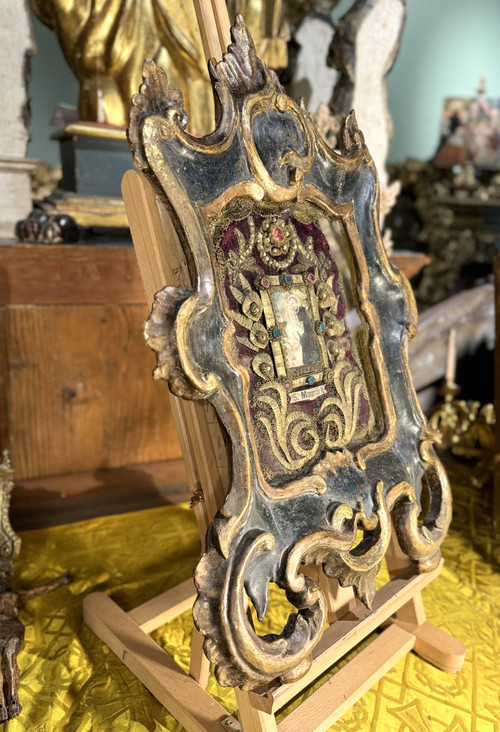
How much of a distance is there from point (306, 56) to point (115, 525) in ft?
7.83

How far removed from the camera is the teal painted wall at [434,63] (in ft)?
16.0

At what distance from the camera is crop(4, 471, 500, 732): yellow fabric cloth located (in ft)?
3.56

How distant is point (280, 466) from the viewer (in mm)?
918

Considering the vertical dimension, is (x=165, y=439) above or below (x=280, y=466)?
below

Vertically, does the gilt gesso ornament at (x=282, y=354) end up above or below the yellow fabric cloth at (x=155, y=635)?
above

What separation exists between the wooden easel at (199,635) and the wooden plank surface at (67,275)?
0.82m

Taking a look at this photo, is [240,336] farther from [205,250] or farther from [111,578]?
[111,578]

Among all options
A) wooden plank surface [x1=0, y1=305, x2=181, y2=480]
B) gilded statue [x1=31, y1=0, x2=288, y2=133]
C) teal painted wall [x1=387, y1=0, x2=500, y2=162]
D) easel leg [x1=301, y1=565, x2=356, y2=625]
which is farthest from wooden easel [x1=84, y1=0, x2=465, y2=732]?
teal painted wall [x1=387, y1=0, x2=500, y2=162]

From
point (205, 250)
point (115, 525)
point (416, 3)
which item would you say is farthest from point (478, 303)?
point (416, 3)

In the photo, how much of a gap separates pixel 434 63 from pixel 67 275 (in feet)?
14.8

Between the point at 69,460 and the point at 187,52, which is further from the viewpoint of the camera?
the point at 187,52

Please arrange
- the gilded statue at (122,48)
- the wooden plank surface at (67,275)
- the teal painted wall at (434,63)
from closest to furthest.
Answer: the wooden plank surface at (67,275)
the gilded statue at (122,48)
the teal painted wall at (434,63)

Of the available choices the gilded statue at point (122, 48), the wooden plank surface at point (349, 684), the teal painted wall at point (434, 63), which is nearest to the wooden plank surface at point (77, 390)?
the gilded statue at point (122, 48)

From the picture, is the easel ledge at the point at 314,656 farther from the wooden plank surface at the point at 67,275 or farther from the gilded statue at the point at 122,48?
the gilded statue at the point at 122,48
